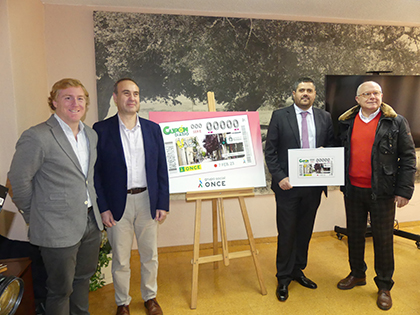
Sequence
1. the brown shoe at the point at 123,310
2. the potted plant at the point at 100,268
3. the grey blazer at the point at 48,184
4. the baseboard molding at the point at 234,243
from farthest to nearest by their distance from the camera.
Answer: the baseboard molding at the point at 234,243 < the potted plant at the point at 100,268 < the brown shoe at the point at 123,310 < the grey blazer at the point at 48,184

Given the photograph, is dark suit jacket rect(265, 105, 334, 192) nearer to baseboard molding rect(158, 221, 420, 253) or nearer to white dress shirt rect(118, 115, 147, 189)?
white dress shirt rect(118, 115, 147, 189)

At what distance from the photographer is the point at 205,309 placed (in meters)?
2.33

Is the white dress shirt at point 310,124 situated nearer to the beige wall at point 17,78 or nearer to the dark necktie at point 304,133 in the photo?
the dark necktie at point 304,133

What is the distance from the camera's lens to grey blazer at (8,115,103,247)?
1.56 m

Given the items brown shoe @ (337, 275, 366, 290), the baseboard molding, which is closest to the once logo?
the baseboard molding

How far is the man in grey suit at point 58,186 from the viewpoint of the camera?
61.9 inches

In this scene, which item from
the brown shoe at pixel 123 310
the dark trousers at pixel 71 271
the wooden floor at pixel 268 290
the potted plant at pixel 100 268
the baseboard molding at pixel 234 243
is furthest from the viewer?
the baseboard molding at pixel 234 243

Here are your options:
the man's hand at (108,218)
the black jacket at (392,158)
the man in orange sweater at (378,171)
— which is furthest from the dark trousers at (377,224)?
the man's hand at (108,218)

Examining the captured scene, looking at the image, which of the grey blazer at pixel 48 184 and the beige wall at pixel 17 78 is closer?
the grey blazer at pixel 48 184

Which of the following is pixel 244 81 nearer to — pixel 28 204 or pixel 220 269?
pixel 220 269

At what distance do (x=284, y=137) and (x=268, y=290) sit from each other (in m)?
1.30

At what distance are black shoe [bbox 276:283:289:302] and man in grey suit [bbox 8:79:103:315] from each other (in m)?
1.55

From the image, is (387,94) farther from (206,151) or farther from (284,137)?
(206,151)

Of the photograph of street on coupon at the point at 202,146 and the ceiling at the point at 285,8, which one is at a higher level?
the ceiling at the point at 285,8
